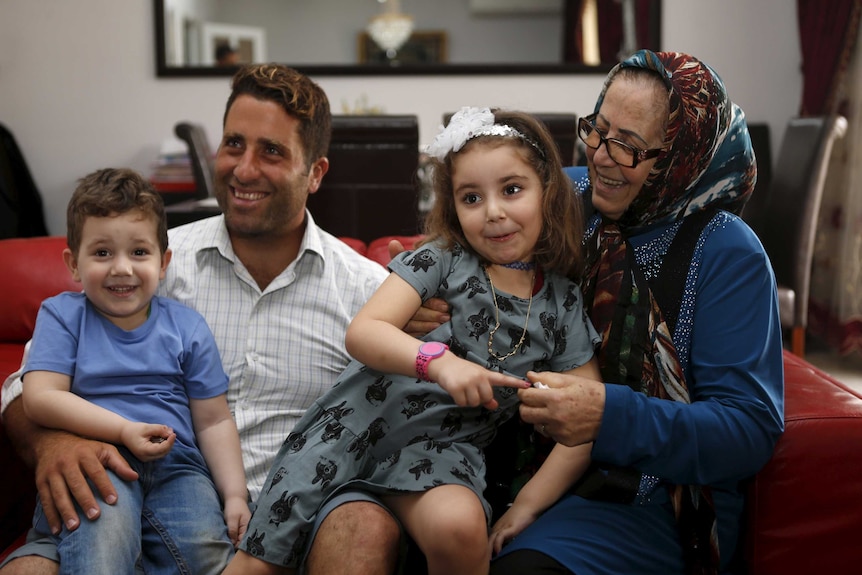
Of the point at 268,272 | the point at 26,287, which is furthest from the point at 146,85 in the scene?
the point at 268,272

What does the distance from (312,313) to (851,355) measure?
12.1ft

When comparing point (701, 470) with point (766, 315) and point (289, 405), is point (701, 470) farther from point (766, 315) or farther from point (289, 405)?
point (289, 405)

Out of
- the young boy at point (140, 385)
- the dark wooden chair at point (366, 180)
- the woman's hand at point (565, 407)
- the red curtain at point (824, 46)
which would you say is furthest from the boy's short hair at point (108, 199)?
the red curtain at point (824, 46)

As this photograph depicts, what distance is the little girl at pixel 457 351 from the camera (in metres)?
1.36

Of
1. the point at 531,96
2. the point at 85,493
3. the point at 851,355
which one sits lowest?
the point at 851,355

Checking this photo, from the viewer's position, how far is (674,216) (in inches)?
60.9

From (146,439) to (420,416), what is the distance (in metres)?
0.47

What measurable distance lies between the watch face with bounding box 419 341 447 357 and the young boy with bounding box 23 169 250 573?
0.47 m

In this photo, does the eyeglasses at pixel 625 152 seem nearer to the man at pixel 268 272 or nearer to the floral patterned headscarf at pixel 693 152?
the floral patterned headscarf at pixel 693 152

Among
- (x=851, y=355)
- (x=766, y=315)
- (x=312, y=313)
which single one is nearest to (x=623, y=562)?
(x=766, y=315)

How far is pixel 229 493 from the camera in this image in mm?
1552

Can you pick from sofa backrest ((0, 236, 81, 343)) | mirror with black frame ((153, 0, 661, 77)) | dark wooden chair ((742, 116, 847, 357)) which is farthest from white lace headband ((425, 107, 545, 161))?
mirror with black frame ((153, 0, 661, 77))

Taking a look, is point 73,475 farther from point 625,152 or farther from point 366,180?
point 366,180

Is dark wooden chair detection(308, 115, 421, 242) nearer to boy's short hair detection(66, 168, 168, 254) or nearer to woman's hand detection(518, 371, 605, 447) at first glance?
boy's short hair detection(66, 168, 168, 254)
